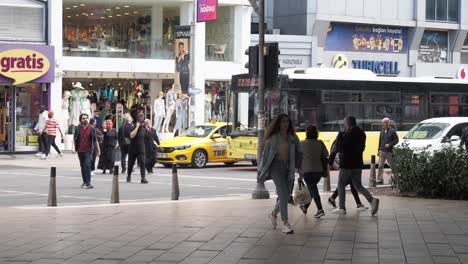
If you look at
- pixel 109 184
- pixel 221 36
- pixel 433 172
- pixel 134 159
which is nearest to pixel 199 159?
pixel 134 159

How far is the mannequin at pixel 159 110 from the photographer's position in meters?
40.8

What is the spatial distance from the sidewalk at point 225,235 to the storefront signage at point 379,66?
33.6m

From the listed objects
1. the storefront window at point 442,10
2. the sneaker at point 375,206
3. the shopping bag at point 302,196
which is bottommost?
the sneaker at point 375,206

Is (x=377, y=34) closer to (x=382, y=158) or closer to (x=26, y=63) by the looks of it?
(x=26, y=63)

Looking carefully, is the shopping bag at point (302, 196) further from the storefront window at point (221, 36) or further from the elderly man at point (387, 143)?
the storefront window at point (221, 36)

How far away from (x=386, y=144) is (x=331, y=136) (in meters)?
5.44

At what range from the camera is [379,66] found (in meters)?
50.5

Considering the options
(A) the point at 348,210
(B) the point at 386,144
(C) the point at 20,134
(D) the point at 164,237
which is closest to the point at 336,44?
(C) the point at 20,134

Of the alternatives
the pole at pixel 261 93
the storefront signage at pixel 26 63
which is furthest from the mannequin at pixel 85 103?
the pole at pixel 261 93

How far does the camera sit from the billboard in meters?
52.8

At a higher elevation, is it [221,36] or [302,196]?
[221,36]

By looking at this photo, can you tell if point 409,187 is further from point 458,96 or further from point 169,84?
point 169,84

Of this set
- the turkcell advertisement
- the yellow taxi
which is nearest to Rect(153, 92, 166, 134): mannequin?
the yellow taxi

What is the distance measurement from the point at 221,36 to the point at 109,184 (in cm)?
2184
